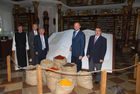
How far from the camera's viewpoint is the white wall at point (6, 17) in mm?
7802

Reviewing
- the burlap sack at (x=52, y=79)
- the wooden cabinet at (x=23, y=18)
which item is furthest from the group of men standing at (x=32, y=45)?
the wooden cabinet at (x=23, y=18)

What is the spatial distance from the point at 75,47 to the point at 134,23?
7.04 m

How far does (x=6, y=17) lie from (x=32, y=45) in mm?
5881

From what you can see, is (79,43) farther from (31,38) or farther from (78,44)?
(31,38)

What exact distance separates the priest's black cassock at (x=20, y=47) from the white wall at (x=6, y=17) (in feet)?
16.0

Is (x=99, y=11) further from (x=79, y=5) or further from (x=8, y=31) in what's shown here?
(x=8, y=31)

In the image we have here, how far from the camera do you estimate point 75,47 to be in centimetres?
292

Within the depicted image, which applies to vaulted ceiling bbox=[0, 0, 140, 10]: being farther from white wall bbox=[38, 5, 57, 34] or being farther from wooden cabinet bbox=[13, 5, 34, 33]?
white wall bbox=[38, 5, 57, 34]

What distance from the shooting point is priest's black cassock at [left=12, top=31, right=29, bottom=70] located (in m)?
3.63

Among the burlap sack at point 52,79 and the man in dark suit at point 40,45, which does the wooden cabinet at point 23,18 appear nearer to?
the man in dark suit at point 40,45

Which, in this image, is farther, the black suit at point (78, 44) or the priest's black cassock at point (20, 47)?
the priest's black cassock at point (20, 47)

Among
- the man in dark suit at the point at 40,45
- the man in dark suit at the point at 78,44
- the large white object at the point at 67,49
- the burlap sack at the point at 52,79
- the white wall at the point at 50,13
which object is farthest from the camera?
the white wall at the point at 50,13

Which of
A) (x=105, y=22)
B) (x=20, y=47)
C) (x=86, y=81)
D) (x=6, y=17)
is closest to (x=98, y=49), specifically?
(x=86, y=81)

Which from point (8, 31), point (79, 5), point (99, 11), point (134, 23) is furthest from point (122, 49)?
point (8, 31)
